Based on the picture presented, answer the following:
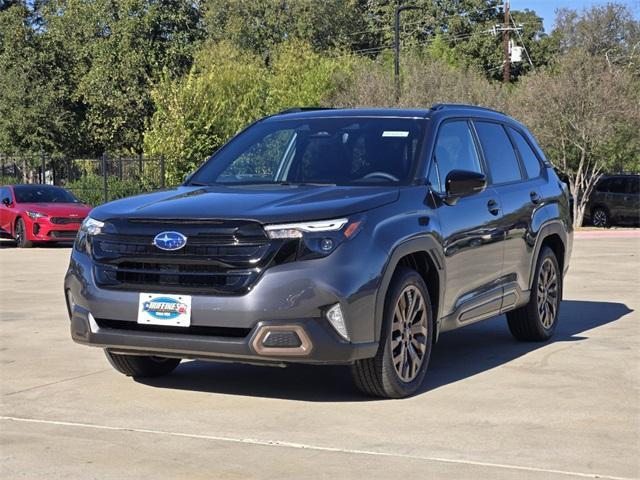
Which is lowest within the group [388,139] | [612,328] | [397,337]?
[612,328]

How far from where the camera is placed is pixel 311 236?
6469 millimetres

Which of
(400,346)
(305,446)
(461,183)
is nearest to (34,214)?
(461,183)

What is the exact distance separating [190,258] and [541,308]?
3.89 metres

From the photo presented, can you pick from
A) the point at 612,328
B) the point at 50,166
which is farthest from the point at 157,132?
the point at 612,328

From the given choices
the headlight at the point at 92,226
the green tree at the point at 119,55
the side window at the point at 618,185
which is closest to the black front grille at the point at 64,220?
the headlight at the point at 92,226

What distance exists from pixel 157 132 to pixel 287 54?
33.5 feet

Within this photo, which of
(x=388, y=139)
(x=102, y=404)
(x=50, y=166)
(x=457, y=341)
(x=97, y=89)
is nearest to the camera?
(x=102, y=404)

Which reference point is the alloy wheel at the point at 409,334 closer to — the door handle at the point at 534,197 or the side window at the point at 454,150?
the side window at the point at 454,150

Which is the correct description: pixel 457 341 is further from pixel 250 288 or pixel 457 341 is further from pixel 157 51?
pixel 157 51

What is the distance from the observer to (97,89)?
5134 centimetres

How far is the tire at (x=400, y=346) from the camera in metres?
6.83

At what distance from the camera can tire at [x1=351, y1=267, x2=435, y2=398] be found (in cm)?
683

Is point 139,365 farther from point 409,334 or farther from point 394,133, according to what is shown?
point 394,133

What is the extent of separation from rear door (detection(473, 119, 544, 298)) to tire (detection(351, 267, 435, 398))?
4.87 ft
